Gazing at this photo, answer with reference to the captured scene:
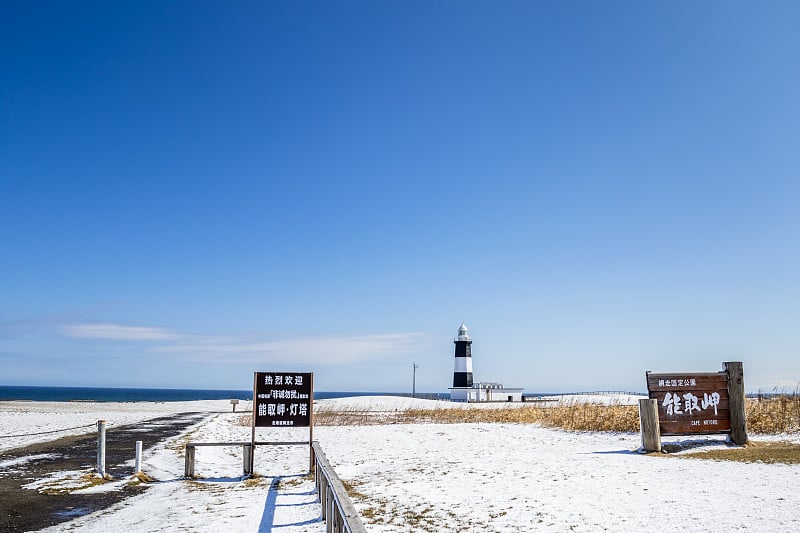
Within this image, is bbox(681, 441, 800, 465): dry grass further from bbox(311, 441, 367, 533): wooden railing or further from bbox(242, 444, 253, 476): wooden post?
bbox(242, 444, 253, 476): wooden post

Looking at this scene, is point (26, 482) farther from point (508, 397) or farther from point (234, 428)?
point (508, 397)

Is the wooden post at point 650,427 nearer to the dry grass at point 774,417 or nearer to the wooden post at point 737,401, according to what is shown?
the wooden post at point 737,401

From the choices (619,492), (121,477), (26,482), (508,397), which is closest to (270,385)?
(121,477)

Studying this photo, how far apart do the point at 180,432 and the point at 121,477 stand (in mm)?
13694

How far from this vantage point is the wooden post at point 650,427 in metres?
14.9

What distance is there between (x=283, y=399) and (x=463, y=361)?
4566cm

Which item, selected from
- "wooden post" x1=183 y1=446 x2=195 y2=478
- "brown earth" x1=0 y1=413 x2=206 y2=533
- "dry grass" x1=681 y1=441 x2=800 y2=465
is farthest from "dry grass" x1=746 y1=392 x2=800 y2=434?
"brown earth" x1=0 y1=413 x2=206 y2=533

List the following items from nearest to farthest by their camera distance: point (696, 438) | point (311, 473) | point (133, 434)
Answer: point (311, 473)
point (696, 438)
point (133, 434)

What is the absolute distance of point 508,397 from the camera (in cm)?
5800

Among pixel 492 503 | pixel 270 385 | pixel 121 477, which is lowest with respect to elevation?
pixel 121 477

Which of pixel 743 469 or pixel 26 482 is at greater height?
pixel 743 469

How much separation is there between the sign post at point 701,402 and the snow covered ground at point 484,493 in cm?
68

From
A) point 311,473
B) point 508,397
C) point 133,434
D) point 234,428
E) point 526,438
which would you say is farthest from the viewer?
point 508,397

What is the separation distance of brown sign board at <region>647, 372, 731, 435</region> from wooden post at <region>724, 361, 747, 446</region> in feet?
0.46
